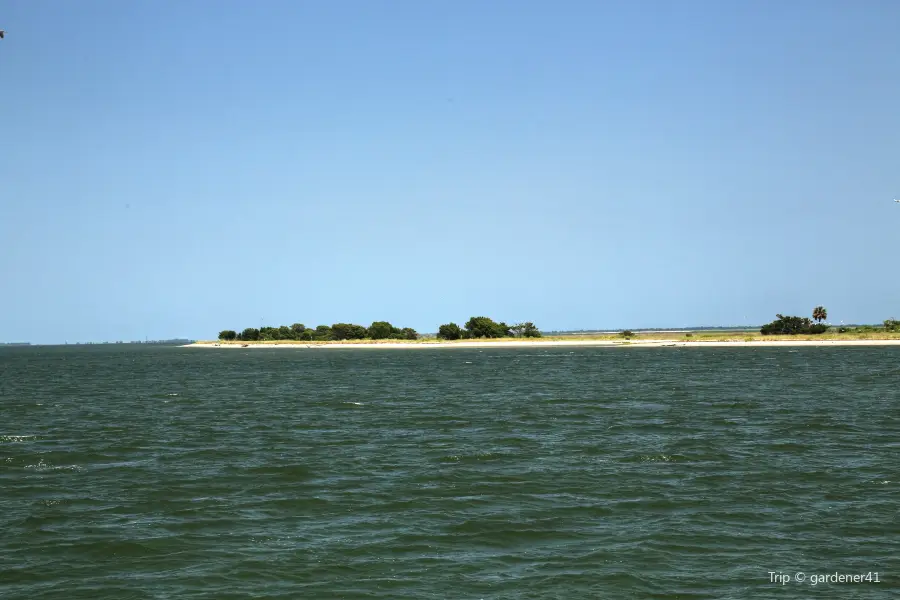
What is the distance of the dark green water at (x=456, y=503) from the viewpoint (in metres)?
13.5

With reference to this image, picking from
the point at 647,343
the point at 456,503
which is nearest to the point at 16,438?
the point at 456,503

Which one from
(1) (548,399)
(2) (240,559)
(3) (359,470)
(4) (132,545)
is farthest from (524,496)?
(1) (548,399)

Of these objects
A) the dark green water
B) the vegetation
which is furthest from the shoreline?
the dark green water

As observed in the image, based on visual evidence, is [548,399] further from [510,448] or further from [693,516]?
[693,516]

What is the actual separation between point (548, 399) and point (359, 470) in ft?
83.3

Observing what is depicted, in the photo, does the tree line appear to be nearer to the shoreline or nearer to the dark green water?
the shoreline

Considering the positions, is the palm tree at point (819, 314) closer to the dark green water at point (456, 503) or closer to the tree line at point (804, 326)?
the tree line at point (804, 326)

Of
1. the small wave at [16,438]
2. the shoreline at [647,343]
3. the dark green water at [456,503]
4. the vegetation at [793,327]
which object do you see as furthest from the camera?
the vegetation at [793,327]

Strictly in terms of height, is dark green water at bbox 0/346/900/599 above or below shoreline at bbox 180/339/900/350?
below

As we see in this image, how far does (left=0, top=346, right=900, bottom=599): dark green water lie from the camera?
13.5m

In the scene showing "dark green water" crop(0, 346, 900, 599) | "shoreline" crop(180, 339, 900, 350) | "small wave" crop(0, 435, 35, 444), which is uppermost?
"shoreline" crop(180, 339, 900, 350)

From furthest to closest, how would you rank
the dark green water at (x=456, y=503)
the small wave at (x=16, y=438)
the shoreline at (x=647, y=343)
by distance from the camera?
the shoreline at (x=647, y=343), the small wave at (x=16, y=438), the dark green water at (x=456, y=503)

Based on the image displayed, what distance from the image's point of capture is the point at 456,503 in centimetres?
1916

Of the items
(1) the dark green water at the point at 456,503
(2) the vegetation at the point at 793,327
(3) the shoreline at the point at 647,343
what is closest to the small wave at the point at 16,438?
(1) the dark green water at the point at 456,503
